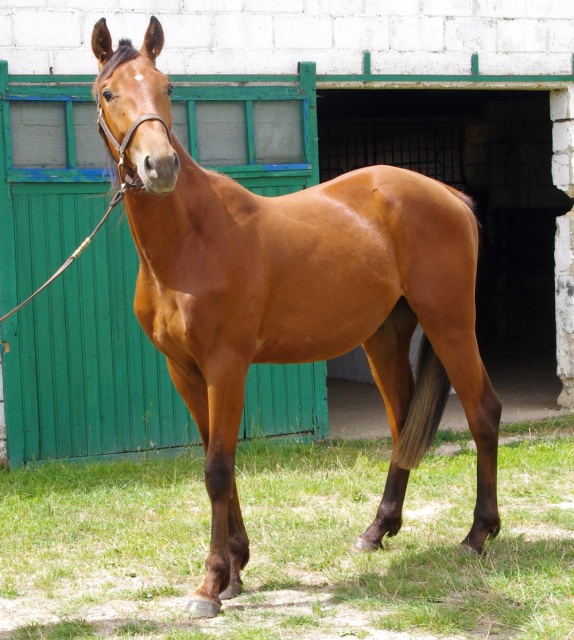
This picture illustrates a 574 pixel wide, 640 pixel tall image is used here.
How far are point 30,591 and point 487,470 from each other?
214 cm

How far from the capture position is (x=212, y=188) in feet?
13.4

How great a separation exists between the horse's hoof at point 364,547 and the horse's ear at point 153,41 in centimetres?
239

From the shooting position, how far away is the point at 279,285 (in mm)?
4160

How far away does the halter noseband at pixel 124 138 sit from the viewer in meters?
3.58

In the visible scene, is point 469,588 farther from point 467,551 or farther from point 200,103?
point 200,103

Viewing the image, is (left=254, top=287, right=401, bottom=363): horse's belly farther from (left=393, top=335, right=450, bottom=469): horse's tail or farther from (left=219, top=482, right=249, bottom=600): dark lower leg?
(left=219, top=482, right=249, bottom=600): dark lower leg

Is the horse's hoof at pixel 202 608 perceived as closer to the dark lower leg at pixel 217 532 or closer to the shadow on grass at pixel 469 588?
the dark lower leg at pixel 217 532

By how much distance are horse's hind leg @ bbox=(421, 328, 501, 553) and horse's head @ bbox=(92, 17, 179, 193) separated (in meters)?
1.64

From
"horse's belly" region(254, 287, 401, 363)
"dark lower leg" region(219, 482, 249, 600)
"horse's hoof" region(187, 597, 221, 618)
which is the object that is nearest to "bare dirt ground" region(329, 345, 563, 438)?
"horse's belly" region(254, 287, 401, 363)

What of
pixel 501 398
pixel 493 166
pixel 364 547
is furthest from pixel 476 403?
pixel 493 166

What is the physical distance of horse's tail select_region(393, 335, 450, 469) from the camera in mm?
4629

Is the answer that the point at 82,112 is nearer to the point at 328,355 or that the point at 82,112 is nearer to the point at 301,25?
the point at 301,25

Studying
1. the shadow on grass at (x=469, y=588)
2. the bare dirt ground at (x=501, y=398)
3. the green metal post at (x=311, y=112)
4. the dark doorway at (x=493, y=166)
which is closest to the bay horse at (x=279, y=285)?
the shadow on grass at (x=469, y=588)

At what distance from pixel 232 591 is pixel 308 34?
4.30 m
